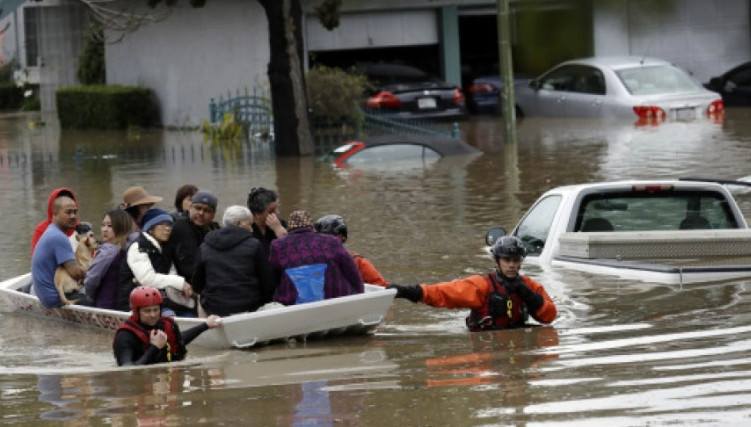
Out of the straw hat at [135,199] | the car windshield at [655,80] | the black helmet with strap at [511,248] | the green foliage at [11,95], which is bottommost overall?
the black helmet with strap at [511,248]

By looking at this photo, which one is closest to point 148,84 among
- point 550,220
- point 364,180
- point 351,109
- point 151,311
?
point 351,109

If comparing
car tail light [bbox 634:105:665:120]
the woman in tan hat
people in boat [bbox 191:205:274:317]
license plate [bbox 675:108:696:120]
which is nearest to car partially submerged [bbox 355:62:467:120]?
car tail light [bbox 634:105:665:120]

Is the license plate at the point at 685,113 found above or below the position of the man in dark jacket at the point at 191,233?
above

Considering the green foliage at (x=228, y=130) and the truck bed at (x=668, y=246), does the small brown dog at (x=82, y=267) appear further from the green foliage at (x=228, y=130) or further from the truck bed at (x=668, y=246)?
the green foliage at (x=228, y=130)

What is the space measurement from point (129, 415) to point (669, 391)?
111 inches

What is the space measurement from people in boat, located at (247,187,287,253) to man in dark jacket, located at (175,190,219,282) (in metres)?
0.35

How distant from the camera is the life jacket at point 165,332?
998 cm

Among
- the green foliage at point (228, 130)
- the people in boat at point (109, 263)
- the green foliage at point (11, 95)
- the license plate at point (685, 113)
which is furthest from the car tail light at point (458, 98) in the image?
the people in boat at point (109, 263)

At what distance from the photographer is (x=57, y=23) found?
47.1m

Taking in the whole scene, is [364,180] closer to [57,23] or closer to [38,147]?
[38,147]

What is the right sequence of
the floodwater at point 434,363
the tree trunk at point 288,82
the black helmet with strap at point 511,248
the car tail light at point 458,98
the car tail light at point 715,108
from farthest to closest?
1. the car tail light at point 458,98
2. the car tail light at point 715,108
3. the tree trunk at point 288,82
4. the black helmet with strap at point 511,248
5. the floodwater at point 434,363

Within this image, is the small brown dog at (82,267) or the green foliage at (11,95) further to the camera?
the green foliage at (11,95)

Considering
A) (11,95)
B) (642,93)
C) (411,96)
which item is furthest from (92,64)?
(642,93)

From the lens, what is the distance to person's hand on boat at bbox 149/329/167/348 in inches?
388
